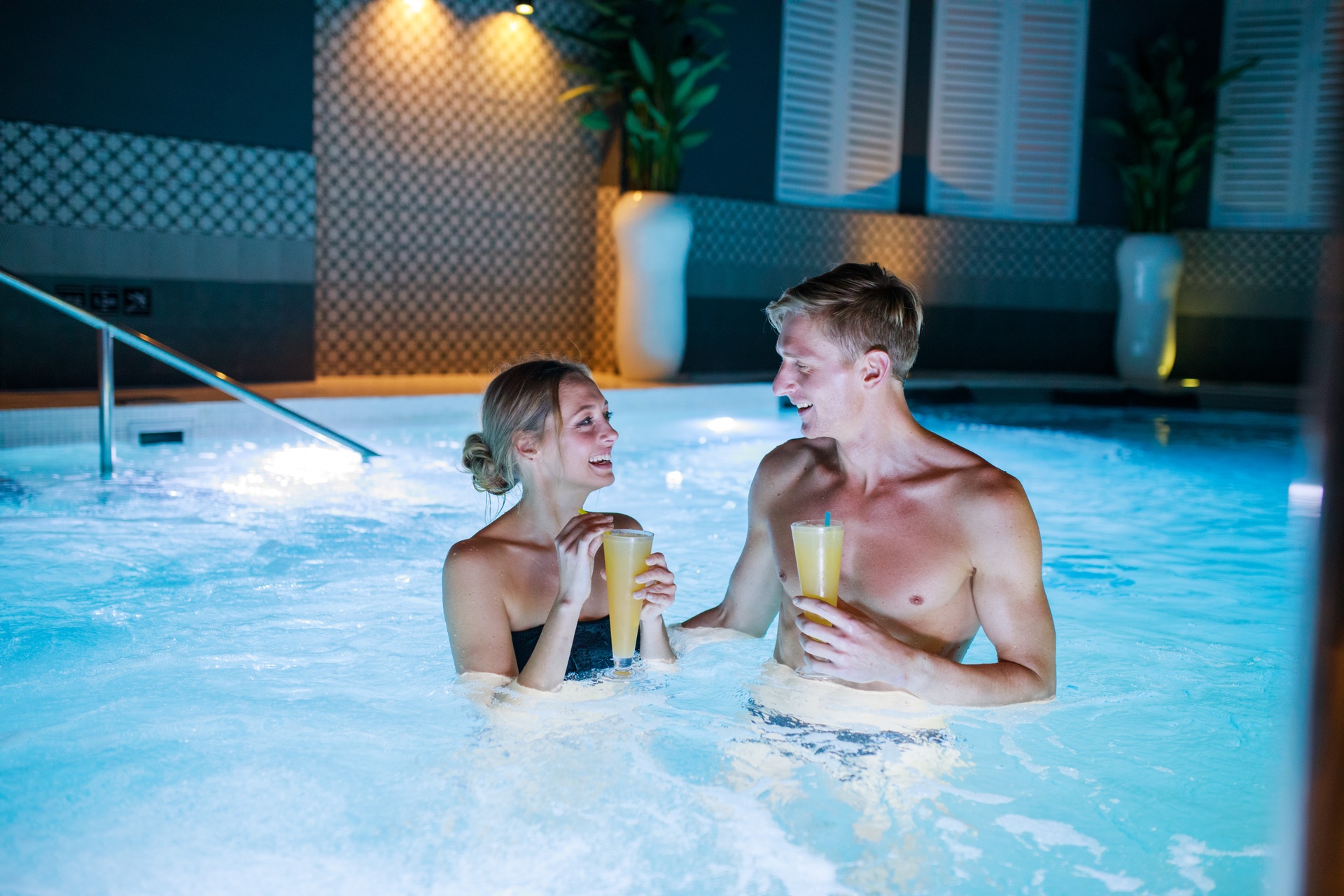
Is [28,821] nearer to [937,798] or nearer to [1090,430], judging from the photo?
[937,798]

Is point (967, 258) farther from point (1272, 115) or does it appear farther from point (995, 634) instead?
point (995, 634)

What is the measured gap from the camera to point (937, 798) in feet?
7.43

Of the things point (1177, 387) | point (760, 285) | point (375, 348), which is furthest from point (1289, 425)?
point (375, 348)

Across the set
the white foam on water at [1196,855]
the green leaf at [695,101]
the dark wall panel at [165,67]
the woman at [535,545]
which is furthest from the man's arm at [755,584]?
the green leaf at [695,101]

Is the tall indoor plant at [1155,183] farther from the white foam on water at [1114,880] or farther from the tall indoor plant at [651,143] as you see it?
the white foam on water at [1114,880]

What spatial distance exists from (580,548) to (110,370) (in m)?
4.19

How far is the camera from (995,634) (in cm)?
208

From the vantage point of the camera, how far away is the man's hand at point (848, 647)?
1.78 m

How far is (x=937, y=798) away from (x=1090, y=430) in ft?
22.6

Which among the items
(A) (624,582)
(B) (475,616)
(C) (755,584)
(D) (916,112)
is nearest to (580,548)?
(A) (624,582)

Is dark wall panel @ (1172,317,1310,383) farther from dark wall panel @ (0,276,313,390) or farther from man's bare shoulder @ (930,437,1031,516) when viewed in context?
man's bare shoulder @ (930,437,1031,516)

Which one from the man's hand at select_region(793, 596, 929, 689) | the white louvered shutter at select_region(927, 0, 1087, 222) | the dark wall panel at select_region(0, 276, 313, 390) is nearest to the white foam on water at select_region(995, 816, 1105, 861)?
the man's hand at select_region(793, 596, 929, 689)

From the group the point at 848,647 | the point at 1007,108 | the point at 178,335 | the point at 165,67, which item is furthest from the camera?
the point at 1007,108

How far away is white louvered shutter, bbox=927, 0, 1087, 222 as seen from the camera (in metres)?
11.4
